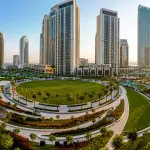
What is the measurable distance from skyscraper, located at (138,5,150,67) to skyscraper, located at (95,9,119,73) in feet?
175

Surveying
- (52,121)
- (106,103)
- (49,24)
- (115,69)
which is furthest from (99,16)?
(52,121)

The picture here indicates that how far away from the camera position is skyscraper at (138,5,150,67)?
15912 centimetres

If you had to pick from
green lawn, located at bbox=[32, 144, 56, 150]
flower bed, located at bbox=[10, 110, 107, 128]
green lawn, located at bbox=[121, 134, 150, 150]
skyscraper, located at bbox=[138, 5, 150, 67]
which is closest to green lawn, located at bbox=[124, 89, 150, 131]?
green lawn, located at bbox=[121, 134, 150, 150]

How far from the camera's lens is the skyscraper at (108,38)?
112 meters

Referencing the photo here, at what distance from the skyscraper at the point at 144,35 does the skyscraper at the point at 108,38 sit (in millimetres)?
53426

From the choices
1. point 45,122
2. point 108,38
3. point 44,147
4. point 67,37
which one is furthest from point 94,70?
point 44,147

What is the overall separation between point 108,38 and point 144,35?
200ft

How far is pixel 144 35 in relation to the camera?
6368 inches

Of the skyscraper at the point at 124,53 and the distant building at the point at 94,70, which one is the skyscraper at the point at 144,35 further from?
the distant building at the point at 94,70

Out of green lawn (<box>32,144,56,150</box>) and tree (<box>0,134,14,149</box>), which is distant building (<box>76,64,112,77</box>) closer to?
green lawn (<box>32,144,56,150</box>)

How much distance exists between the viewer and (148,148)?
17.1m

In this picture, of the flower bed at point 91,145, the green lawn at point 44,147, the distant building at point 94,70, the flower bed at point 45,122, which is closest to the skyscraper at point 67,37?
the distant building at point 94,70

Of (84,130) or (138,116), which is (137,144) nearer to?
(84,130)

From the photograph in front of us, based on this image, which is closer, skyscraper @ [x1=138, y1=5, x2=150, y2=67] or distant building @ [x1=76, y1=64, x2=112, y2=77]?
distant building @ [x1=76, y1=64, x2=112, y2=77]
